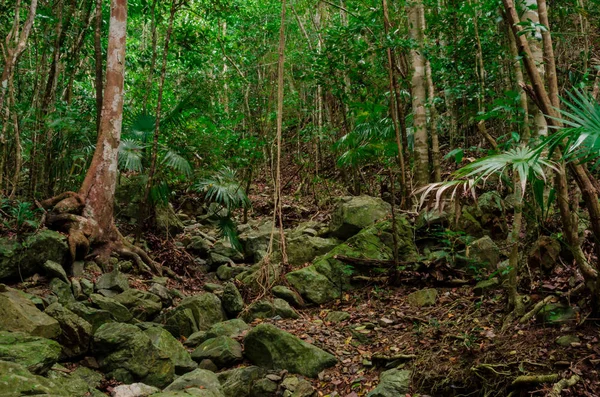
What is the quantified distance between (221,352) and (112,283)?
5.88 feet

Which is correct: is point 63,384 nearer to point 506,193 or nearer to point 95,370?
point 95,370

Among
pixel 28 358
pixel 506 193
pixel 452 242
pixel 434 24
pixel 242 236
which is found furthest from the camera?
pixel 242 236

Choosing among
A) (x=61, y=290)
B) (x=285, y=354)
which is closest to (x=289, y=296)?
(x=285, y=354)

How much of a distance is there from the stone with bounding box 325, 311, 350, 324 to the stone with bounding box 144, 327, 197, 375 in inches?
70.4

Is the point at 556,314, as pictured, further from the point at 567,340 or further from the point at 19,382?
the point at 19,382

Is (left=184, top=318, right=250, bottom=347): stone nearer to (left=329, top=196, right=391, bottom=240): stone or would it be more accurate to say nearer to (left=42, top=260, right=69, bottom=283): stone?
(left=42, top=260, right=69, bottom=283): stone

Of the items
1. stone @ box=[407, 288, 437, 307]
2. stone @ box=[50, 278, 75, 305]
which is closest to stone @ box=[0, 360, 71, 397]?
stone @ box=[50, 278, 75, 305]

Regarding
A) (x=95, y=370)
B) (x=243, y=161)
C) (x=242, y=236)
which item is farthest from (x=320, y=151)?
(x=95, y=370)

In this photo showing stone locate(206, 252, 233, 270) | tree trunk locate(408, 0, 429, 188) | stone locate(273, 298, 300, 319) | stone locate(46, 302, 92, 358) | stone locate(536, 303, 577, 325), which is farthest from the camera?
stone locate(206, 252, 233, 270)

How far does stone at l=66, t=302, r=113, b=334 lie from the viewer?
4582 mm

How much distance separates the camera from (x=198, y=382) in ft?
13.2

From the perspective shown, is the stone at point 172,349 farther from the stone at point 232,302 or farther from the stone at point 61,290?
the stone at point 232,302

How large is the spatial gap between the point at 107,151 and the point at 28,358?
158 inches

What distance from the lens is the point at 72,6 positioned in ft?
26.0
